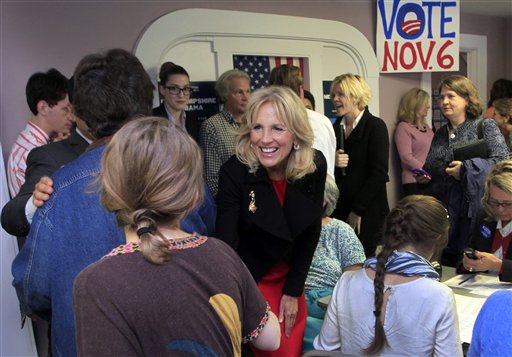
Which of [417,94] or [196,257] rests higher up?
[417,94]

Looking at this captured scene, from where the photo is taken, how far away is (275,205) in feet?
5.73

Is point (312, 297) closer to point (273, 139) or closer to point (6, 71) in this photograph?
point (273, 139)

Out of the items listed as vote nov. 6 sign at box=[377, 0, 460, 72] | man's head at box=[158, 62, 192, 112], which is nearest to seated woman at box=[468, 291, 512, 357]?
man's head at box=[158, 62, 192, 112]

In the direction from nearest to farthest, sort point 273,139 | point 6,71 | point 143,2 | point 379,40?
point 273,139
point 6,71
point 143,2
point 379,40

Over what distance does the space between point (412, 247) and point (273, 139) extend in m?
0.62

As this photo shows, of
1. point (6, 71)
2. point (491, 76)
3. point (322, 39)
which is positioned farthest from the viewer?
point (491, 76)

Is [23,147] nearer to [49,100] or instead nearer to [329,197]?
[49,100]

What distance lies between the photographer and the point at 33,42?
282 centimetres

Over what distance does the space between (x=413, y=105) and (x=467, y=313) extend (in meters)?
3.45

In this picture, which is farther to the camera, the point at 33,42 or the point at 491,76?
the point at 491,76

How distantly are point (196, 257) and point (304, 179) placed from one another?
3.39 ft

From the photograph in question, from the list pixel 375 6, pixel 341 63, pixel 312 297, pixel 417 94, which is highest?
pixel 375 6

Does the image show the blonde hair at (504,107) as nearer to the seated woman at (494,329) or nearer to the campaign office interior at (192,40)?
the campaign office interior at (192,40)

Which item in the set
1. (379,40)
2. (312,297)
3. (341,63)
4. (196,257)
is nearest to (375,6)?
(379,40)
